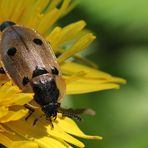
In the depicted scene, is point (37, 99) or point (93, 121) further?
point (93, 121)

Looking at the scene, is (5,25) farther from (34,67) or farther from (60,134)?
(60,134)

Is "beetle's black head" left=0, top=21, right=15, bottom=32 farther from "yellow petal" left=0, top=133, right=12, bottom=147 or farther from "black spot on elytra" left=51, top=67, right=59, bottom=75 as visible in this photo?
"yellow petal" left=0, top=133, right=12, bottom=147

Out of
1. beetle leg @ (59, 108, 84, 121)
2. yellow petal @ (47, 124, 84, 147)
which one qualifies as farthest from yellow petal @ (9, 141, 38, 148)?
beetle leg @ (59, 108, 84, 121)

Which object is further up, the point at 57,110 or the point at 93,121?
the point at 57,110

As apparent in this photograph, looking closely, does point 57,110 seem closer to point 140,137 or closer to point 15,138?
point 15,138

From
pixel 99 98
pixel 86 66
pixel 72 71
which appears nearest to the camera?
pixel 72 71

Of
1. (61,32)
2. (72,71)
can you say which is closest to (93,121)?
(72,71)

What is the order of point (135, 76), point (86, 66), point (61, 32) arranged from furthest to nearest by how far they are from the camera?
point (135, 76) < point (86, 66) < point (61, 32)

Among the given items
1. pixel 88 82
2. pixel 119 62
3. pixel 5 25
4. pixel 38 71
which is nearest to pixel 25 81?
pixel 38 71
